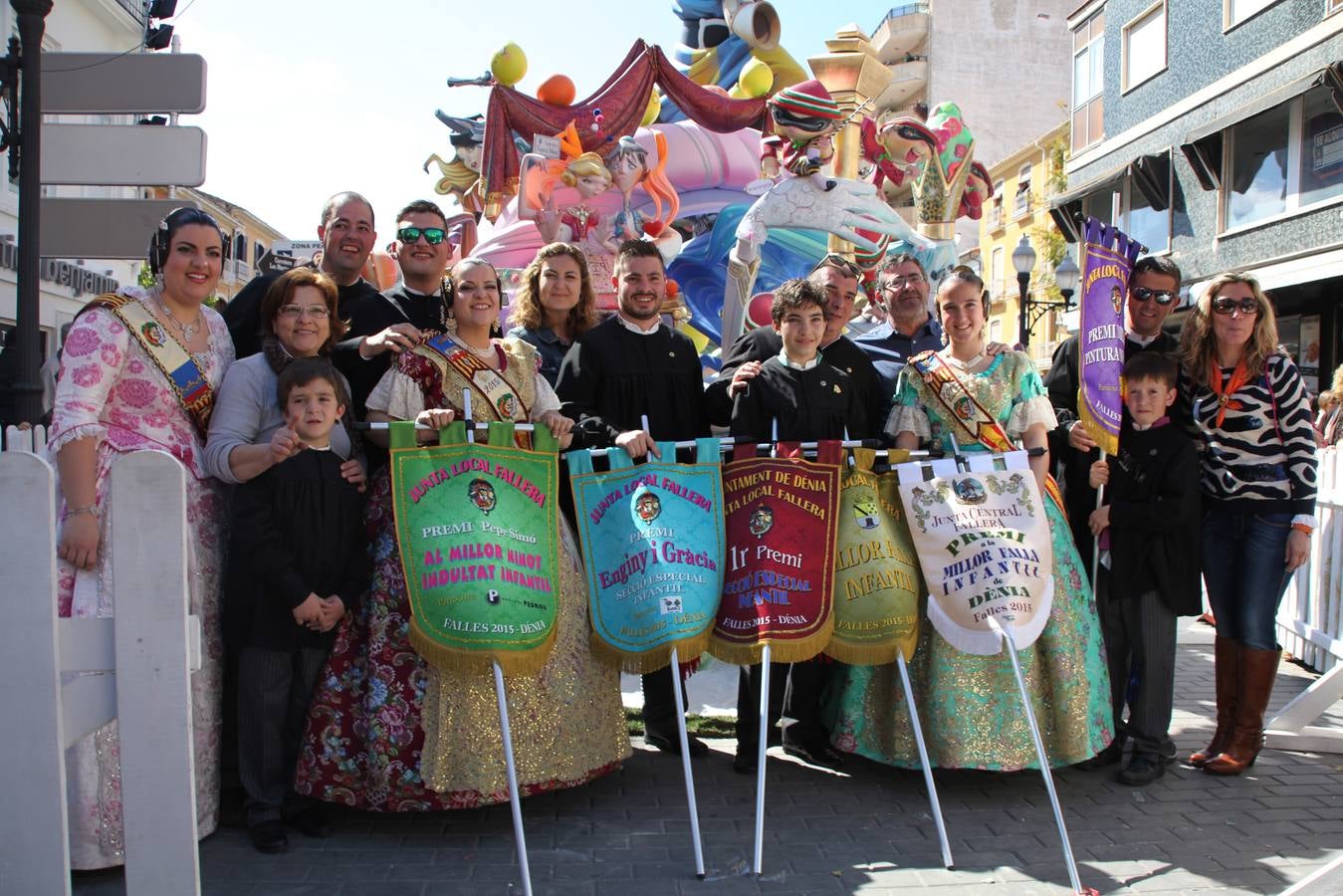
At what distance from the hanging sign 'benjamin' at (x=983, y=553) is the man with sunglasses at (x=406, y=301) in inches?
83.6

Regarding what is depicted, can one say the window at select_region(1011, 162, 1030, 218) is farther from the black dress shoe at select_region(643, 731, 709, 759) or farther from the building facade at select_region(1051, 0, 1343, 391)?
the black dress shoe at select_region(643, 731, 709, 759)

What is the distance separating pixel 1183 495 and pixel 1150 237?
16.6 metres

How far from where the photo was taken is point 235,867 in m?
3.36

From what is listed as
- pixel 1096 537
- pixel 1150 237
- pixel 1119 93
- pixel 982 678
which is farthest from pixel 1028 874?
pixel 1119 93

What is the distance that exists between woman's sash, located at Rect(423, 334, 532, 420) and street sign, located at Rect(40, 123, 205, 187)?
9.78ft

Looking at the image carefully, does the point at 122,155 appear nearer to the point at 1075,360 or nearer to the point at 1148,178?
the point at 1075,360

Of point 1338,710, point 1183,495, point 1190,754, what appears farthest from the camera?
point 1338,710

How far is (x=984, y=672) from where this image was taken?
13.4ft

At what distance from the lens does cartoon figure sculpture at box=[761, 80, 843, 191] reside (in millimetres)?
8578

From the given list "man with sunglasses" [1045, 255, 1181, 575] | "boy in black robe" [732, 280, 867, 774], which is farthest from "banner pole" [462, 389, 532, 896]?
"man with sunglasses" [1045, 255, 1181, 575]

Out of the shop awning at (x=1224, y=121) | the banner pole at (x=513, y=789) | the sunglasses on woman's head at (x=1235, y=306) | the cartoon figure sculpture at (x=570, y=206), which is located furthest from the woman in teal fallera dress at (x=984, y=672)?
the shop awning at (x=1224, y=121)

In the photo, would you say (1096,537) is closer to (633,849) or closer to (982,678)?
(982,678)

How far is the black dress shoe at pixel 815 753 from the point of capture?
444cm

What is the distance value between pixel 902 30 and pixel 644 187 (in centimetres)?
3133
